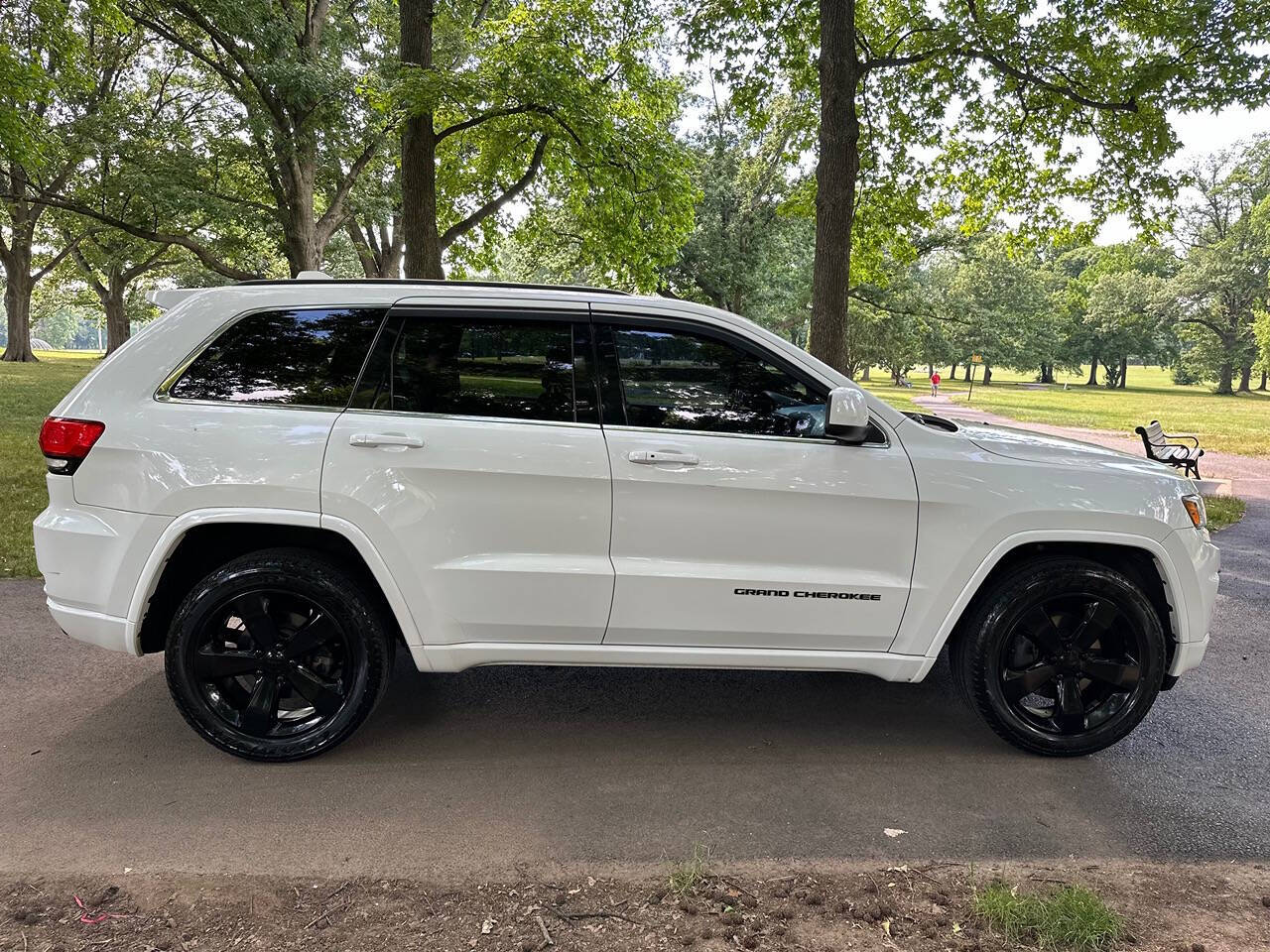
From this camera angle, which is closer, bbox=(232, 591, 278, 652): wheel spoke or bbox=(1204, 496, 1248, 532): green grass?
bbox=(232, 591, 278, 652): wheel spoke

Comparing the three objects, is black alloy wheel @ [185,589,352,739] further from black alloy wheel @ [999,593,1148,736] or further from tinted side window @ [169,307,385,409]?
black alloy wheel @ [999,593,1148,736]

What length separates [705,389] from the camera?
3250 millimetres

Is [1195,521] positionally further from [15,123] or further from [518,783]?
[15,123]

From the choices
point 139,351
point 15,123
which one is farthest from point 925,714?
point 15,123

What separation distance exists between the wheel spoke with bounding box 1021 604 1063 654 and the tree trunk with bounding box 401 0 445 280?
9288mm

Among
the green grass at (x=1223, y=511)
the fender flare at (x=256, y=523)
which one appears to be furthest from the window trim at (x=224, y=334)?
the green grass at (x=1223, y=511)

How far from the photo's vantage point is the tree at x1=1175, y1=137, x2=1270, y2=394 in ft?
174

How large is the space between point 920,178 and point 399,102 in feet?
26.7

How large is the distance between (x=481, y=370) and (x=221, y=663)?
1.57 meters

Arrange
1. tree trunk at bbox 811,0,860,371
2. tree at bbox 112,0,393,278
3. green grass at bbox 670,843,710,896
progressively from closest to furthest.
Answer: green grass at bbox 670,843,710,896 < tree trunk at bbox 811,0,860,371 < tree at bbox 112,0,393,278

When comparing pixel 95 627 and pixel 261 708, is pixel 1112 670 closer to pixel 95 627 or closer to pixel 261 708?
pixel 261 708

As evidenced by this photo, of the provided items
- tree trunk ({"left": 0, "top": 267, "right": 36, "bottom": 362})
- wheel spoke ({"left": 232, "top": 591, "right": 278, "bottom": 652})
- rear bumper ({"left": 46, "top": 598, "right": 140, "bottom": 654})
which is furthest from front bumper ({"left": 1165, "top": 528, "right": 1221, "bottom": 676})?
tree trunk ({"left": 0, "top": 267, "right": 36, "bottom": 362})

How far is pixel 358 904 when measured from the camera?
2359mm

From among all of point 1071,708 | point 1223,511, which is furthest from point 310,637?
point 1223,511
